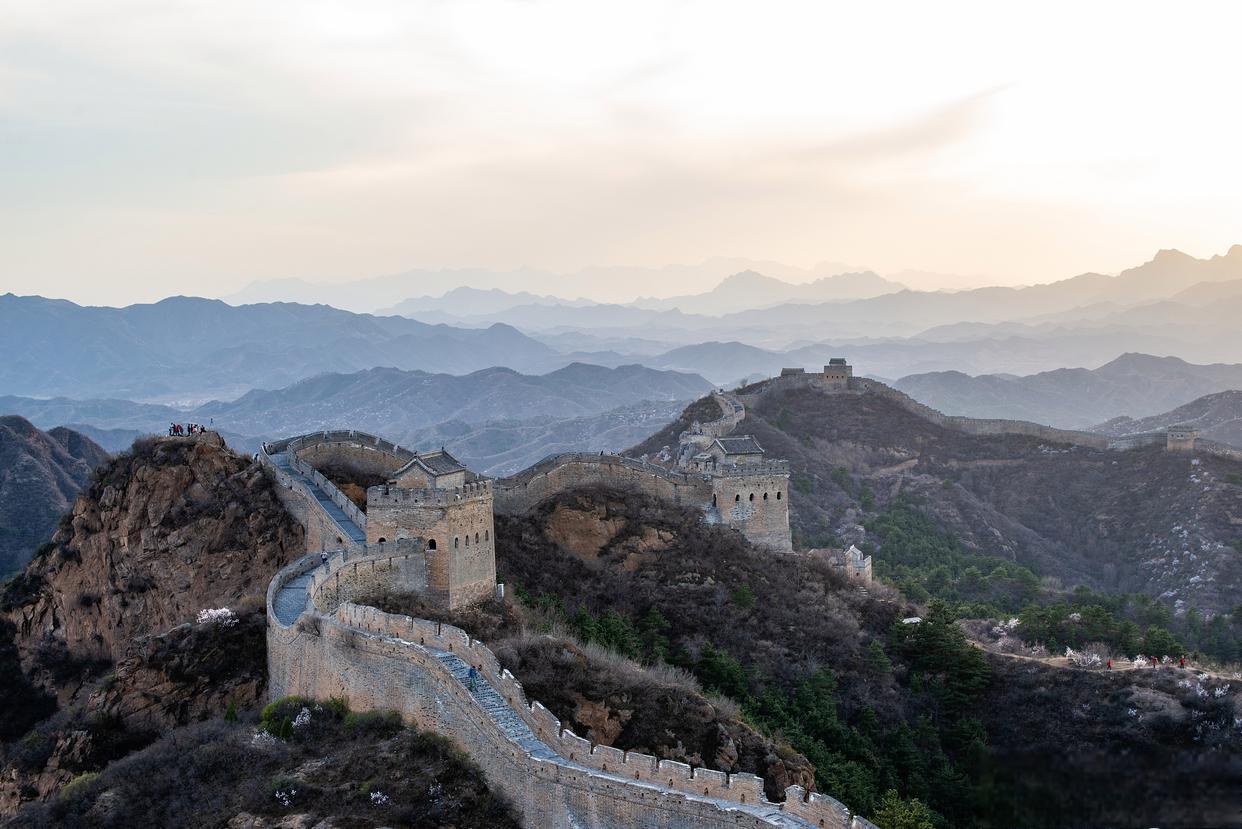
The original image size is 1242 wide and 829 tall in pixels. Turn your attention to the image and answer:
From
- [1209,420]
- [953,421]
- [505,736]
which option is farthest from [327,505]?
[1209,420]

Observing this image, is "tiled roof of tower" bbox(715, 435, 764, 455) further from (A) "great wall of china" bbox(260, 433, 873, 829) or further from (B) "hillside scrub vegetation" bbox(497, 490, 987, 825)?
(A) "great wall of china" bbox(260, 433, 873, 829)

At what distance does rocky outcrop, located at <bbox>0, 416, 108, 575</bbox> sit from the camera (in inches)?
3083

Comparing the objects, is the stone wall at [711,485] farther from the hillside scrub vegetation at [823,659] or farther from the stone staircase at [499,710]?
the stone staircase at [499,710]

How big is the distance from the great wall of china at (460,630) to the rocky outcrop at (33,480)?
40.0m

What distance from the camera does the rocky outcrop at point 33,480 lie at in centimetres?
7831

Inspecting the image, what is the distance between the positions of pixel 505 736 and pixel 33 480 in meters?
77.4

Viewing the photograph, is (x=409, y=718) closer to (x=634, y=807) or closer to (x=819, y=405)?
(x=634, y=807)

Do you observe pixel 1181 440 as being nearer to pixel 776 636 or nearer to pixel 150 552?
pixel 776 636

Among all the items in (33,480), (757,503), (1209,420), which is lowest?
(1209,420)

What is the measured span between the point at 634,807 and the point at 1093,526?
233 ft

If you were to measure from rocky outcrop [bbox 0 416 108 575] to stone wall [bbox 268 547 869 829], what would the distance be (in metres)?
53.7

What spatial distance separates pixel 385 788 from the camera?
21.6 metres

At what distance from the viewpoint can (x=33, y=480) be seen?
87188mm

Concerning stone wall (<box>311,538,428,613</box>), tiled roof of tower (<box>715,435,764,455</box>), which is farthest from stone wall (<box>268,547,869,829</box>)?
tiled roof of tower (<box>715,435,764,455</box>)
